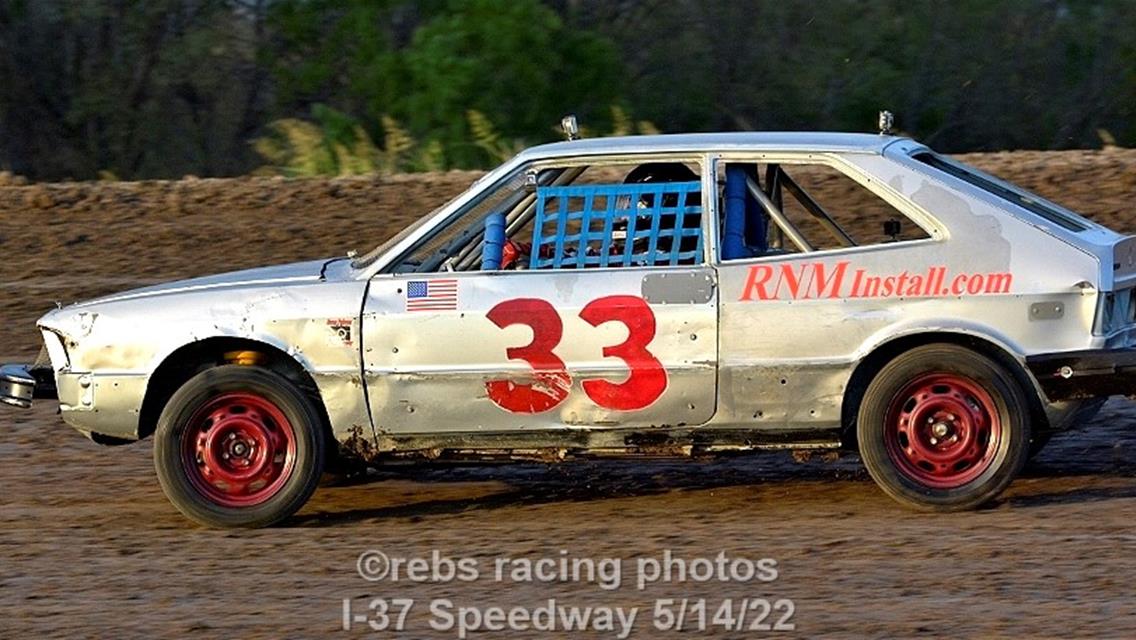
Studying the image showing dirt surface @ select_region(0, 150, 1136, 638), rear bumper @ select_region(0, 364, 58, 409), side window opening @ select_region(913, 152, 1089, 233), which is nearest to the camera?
dirt surface @ select_region(0, 150, 1136, 638)

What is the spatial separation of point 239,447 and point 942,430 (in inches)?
112

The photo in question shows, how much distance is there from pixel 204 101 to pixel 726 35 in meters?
6.77

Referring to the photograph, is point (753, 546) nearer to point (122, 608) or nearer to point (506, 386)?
point (506, 386)

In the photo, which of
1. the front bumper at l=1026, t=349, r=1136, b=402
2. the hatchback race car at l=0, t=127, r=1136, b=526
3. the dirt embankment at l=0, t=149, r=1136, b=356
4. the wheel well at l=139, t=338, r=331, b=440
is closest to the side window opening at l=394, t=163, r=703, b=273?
the hatchback race car at l=0, t=127, r=1136, b=526

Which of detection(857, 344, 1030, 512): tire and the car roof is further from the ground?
the car roof

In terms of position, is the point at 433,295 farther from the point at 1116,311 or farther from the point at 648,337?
the point at 1116,311

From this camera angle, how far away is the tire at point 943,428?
7.05m

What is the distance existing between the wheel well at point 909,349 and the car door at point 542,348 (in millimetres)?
559

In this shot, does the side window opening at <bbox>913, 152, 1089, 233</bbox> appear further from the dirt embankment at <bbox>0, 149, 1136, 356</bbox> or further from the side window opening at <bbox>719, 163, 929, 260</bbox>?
the dirt embankment at <bbox>0, 149, 1136, 356</bbox>

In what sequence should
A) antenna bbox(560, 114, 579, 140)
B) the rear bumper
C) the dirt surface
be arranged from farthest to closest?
antenna bbox(560, 114, 579, 140) < the rear bumper < the dirt surface

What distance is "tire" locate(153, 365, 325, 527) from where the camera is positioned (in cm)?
737

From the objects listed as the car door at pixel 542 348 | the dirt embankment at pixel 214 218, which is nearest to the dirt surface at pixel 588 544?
the car door at pixel 542 348

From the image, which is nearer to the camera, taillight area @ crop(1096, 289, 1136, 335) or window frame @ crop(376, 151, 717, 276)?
taillight area @ crop(1096, 289, 1136, 335)

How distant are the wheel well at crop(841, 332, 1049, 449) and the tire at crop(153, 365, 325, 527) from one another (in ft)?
7.00
